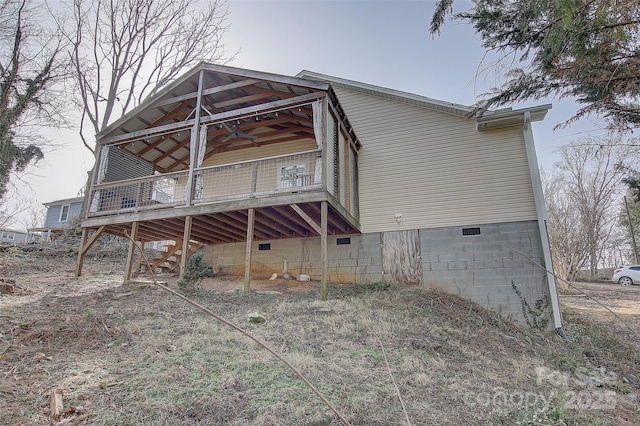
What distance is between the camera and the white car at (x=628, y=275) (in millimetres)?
16984

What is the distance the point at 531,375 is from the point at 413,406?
2.54 m

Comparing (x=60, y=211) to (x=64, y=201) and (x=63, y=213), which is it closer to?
(x=63, y=213)

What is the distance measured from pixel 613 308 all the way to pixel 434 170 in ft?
23.4

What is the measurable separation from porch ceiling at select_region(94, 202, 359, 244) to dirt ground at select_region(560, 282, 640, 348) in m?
5.69

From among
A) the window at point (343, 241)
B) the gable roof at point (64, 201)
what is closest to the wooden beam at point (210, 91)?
the window at point (343, 241)

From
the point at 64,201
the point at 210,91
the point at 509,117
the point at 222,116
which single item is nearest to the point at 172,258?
the point at 222,116

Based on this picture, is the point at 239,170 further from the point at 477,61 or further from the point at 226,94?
the point at 477,61

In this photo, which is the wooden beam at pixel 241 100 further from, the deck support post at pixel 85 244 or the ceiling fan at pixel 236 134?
the deck support post at pixel 85 244

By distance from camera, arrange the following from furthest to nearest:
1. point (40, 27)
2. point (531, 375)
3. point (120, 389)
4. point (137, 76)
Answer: point (137, 76) < point (40, 27) < point (531, 375) < point (120, 389)

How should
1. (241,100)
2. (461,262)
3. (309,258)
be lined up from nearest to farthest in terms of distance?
(461,262), (241,100), (309,258)

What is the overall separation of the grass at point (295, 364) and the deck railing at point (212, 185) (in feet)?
8.54

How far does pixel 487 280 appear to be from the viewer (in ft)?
28.3

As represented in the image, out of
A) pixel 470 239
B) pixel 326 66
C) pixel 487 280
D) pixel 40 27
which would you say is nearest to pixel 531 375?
pixel 487 280

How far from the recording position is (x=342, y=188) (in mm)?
9195
